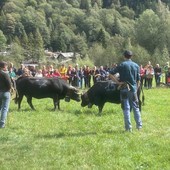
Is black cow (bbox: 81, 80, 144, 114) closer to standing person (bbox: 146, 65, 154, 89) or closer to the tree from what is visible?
standing person (bbox: 146, 65, 154, 89)

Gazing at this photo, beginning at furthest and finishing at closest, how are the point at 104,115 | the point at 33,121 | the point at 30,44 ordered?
1. the point at 30,44
2. the point at 104,115
3. the point at 33,121

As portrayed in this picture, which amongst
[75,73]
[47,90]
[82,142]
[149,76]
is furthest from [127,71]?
[75,73]

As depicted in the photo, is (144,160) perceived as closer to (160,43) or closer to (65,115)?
(65,115)

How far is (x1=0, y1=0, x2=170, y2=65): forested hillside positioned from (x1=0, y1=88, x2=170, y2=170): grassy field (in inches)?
2537

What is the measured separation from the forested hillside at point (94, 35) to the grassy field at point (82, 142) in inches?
2537

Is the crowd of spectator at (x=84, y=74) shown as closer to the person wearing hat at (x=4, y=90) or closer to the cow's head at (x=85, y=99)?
the cow's head at (x=85, y=99)

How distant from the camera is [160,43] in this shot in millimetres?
88500

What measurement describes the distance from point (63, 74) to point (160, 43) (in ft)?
206

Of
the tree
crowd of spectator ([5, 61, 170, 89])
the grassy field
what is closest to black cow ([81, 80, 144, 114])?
the grassy field

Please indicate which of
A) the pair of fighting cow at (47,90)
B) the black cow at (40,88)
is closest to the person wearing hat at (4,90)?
the pair of fighting cow at (47,90)

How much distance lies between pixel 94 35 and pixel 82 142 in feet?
526

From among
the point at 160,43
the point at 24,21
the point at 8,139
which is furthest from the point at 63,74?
the point at 24,21

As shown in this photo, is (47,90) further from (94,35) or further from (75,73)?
(94,35)

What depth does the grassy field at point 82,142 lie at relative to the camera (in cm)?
805
